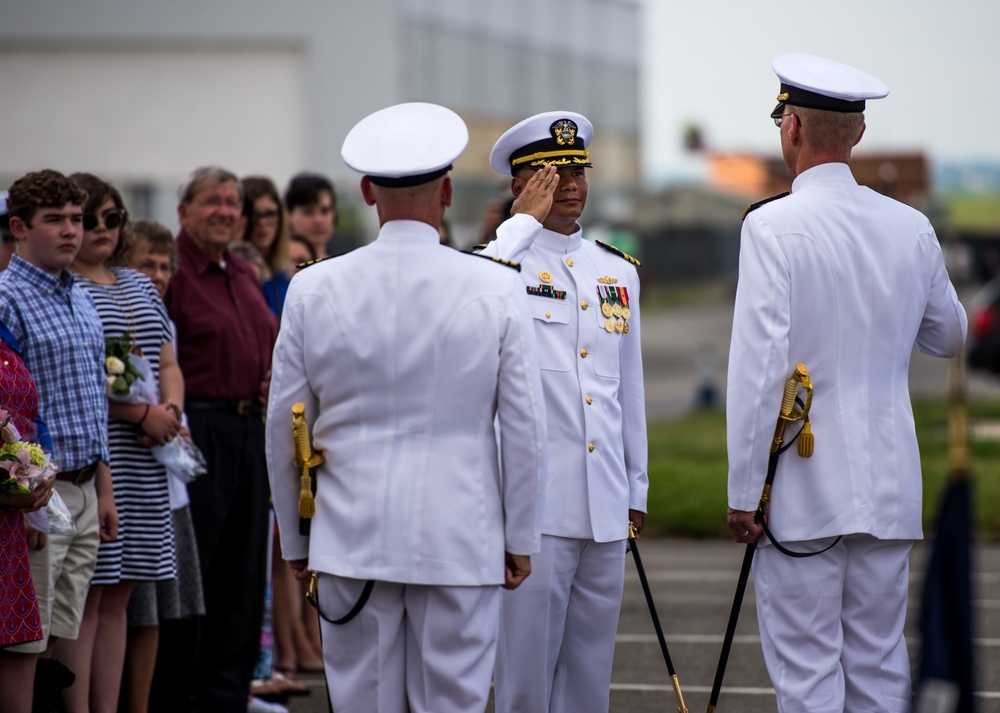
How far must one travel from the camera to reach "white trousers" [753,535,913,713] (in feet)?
14.1

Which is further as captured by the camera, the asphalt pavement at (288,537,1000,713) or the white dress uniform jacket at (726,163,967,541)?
the asphalt pavement at (288,537,1000,713)

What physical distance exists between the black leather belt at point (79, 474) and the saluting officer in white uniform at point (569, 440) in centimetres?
162

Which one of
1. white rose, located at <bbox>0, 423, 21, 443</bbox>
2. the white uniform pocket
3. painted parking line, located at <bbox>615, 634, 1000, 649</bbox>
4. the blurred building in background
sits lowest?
painted parking line, located at <bbox>615, 634, 1000, 649</bbox>

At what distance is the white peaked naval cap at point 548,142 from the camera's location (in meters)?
4.76

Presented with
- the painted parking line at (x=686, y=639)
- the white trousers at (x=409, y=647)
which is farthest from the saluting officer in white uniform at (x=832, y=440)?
the painted parking line at (x=686, y=639)

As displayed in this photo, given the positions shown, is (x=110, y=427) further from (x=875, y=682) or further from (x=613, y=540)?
(x=875, y=682)

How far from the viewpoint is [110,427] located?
5.43 meters

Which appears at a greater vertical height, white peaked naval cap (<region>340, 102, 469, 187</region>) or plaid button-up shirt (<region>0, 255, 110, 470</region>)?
white peaked naval cap (<region>340, 102, 469, 187</region>)

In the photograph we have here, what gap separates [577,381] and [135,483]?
5.92 ft

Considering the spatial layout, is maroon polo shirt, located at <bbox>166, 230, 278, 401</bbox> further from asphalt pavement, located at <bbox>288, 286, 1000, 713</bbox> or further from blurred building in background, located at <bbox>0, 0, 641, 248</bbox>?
blurred building in background, located at <bbox>0, 0, 641, 248</bbox>

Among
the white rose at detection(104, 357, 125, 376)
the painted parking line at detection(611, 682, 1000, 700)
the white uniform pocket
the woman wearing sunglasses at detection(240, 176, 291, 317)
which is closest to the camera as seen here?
the white uniform pocket

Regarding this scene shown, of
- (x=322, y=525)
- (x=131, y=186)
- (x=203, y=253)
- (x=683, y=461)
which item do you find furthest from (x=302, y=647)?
(x=131, y=186)

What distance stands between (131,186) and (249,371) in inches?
607

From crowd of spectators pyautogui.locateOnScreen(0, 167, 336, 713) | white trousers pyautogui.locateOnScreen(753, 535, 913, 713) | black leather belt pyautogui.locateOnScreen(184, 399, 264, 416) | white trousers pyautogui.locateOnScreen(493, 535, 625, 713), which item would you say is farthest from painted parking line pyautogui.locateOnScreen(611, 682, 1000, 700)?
white trousers pyautogui.locateOnScreen(753, 535, 913, 713)
